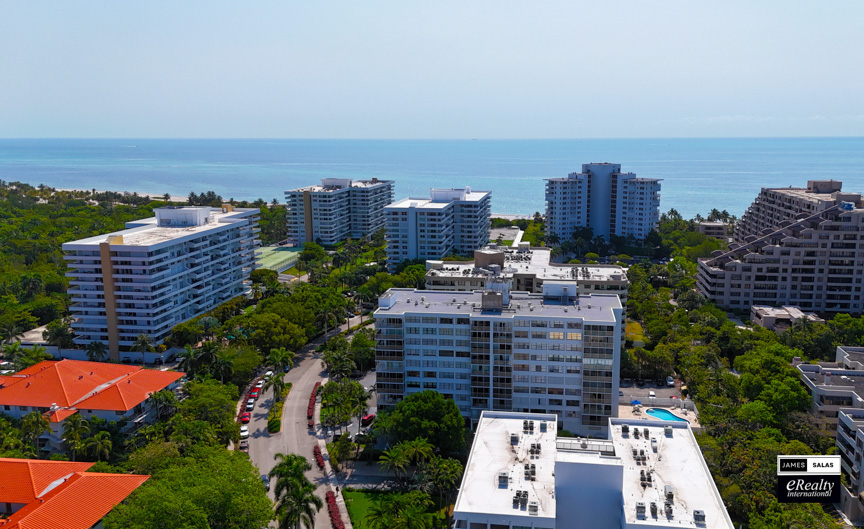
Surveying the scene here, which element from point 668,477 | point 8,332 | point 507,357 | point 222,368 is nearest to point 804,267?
point 507,357

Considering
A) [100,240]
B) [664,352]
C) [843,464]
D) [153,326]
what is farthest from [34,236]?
[843,464]

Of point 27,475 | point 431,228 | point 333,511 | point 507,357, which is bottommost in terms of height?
point 333,511

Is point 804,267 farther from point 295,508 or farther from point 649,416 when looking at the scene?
point 295,508

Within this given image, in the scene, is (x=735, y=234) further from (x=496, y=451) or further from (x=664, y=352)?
(x=496, y=451)

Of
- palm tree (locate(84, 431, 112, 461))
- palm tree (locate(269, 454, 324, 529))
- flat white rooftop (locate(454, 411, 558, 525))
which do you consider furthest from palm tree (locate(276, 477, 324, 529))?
palm tree (locate(84, 431, 112, 461))

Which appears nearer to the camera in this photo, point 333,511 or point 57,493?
point 57,493

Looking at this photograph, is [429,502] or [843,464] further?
[843,464]
